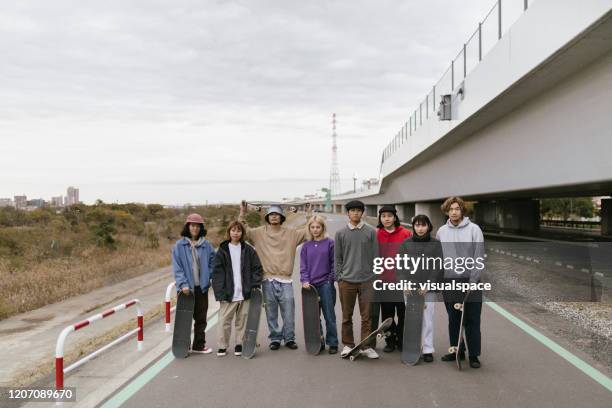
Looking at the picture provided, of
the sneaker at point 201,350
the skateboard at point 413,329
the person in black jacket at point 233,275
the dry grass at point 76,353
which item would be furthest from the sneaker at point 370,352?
the dry grass at point 76,353

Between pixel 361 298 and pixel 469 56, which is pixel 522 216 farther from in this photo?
pixel 361 298

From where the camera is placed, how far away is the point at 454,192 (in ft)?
73.7

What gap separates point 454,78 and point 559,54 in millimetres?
8223

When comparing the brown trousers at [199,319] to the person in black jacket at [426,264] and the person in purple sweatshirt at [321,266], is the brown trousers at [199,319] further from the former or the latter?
the person in black jacket at [426,264]

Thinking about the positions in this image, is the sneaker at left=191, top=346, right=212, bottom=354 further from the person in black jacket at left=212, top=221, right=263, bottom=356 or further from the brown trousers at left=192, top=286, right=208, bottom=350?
the person in black jacket at left=212, top=221, right=263, bottom=356

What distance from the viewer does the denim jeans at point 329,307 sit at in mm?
6406

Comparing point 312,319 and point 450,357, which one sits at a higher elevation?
point 312,319

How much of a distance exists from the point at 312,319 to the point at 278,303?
1.86 feet

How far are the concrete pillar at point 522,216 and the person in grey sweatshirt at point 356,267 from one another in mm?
30708

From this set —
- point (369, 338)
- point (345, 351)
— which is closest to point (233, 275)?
point (345, 351)

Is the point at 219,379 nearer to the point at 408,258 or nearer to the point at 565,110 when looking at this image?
the point at 408,258

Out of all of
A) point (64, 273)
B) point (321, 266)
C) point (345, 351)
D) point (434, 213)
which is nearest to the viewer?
point (345, 351)

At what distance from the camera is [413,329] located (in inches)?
237

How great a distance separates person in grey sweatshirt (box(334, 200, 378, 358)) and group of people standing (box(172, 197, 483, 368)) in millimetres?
12
